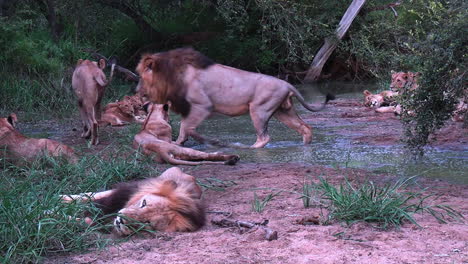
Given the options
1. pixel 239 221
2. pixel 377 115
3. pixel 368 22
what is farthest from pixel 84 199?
pixel 368 22

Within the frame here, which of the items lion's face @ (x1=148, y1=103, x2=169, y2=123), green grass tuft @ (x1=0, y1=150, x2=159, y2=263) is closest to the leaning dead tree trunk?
lion's face @ (x1=148, y1=103, x2=169, y2=123)

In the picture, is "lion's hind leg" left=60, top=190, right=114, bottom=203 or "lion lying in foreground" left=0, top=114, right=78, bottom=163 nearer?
"lion's hind leg" left=60, top=190, right=114, bottom=203

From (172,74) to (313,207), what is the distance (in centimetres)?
442

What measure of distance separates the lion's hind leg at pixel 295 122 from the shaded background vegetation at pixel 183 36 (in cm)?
173

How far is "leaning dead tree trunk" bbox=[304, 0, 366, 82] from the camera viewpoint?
57.0ft

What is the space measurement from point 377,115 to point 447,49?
5579mm

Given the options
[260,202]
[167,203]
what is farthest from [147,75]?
[167,203]

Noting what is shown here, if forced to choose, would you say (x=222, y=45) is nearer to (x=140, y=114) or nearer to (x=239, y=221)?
(x=140, y=114)

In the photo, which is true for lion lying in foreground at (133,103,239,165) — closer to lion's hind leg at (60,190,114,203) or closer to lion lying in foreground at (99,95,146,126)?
lion's hind leg at (60,190,114,203)

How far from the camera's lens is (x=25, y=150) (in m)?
6.65

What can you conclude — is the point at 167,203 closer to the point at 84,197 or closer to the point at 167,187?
the point at 167,187

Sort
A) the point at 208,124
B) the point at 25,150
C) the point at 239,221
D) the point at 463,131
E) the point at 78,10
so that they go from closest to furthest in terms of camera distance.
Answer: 1. the point at 239,221
2. the point at 25,150
3. the point at 463,131
4. the point at 208,124
5. the point at 78,10

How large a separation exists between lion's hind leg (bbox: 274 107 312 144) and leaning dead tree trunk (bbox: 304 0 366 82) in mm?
8596

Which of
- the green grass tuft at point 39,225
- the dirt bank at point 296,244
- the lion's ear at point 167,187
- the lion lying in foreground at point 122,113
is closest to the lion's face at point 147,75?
the lion lying in foreground at point 122,113
